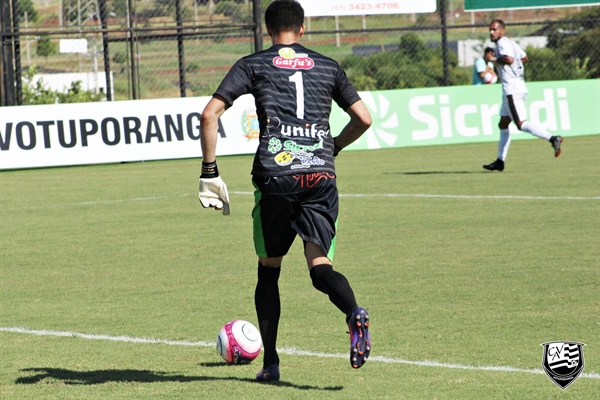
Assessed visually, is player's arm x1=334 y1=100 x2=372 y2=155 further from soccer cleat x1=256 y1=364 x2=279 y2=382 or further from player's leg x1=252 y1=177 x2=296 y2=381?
soccer cleat x1=256 y1=364 x2=279 y2=382

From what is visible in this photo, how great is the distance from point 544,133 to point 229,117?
678 centimetres

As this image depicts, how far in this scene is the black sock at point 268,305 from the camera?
582 cm

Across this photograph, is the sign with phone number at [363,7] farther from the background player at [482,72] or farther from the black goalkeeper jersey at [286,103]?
the black goalkeeper jersey at [286,103]

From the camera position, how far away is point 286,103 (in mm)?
5613

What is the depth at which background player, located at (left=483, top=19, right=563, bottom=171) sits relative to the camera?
55.5ft

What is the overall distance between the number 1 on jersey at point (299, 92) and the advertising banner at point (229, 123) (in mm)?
14887

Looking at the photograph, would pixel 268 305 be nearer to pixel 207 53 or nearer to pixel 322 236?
pixel 322 236

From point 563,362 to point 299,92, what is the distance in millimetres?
2007

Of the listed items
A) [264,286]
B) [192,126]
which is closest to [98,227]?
[264,286]

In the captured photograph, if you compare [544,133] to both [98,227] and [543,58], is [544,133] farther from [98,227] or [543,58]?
[543,58]

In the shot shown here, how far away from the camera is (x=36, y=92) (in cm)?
2886

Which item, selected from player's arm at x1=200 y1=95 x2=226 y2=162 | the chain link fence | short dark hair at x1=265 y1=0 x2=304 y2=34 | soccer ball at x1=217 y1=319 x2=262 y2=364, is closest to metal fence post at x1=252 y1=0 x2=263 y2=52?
the chain link fence

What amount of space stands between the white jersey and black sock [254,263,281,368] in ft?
39.0

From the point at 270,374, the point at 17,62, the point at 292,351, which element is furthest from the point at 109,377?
the point at 17,62
